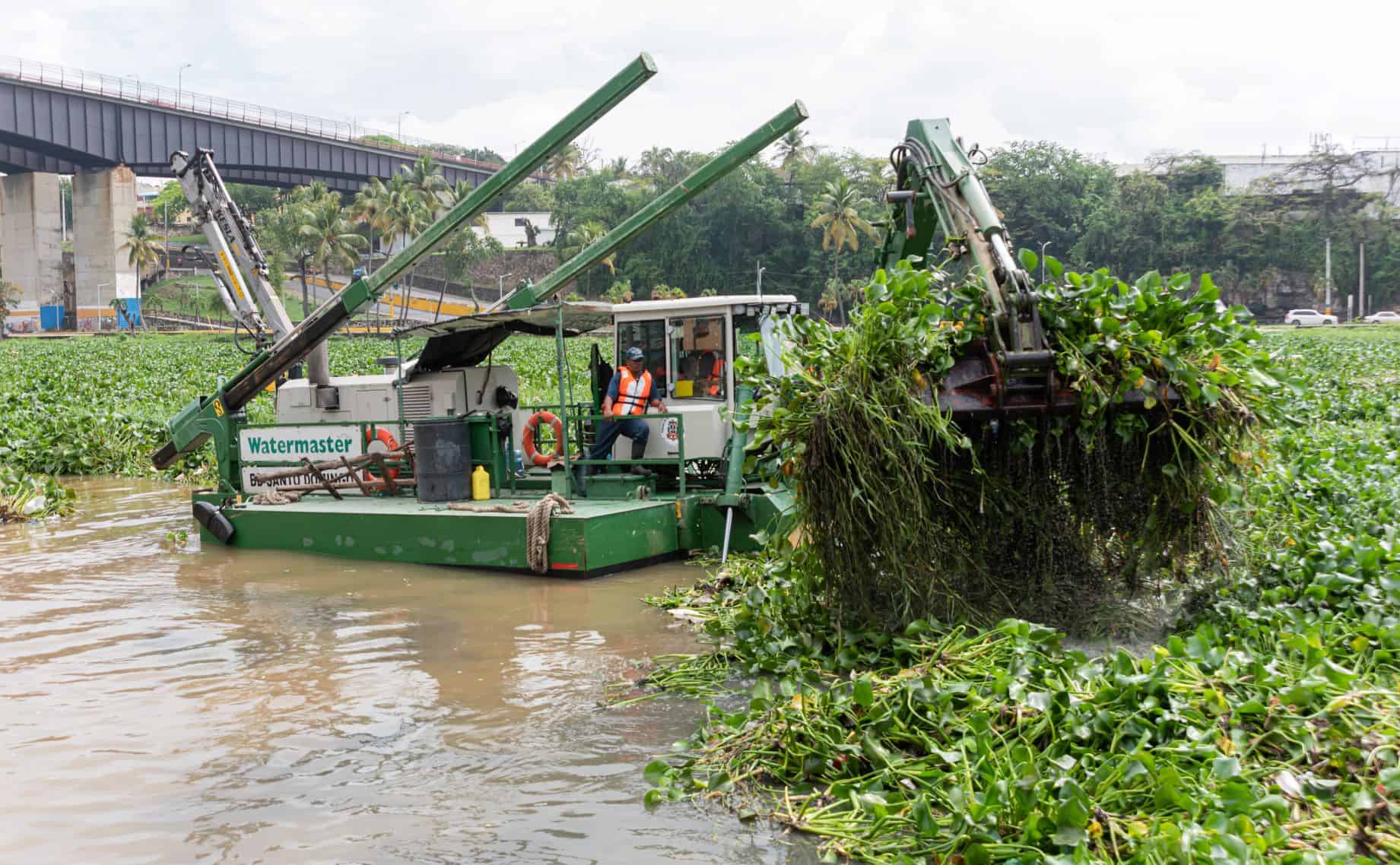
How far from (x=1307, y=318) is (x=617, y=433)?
6282cm

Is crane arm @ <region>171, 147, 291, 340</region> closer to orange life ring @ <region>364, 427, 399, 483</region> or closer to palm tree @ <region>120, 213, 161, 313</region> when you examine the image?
orange life ring @ <region>364, 427, 399, 483</region>

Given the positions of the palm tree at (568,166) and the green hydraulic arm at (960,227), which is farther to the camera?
the palm tree at (568,166)

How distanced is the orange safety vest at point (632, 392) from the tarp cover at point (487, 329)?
724mm

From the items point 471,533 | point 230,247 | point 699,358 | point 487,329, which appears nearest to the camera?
point 471,533

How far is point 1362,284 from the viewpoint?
66.4 m

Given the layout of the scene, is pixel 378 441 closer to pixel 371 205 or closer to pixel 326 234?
pixel 326 234

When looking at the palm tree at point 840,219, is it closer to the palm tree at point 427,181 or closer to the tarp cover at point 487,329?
the palm tree at point 427,181

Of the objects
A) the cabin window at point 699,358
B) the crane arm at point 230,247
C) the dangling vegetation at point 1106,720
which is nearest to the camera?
the dangling vegetation at point 1106,720

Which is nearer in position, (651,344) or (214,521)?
(651,344)

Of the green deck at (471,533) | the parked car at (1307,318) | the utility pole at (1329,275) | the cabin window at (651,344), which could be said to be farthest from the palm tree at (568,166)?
the cabin window at (651,344)

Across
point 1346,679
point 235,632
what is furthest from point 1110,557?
point 235,632

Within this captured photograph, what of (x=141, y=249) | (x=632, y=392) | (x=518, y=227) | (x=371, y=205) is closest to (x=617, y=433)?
(x=632, y=392)

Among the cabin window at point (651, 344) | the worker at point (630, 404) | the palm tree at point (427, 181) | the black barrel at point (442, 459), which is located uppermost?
the palm tree at point (427, 181)

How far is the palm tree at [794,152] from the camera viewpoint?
262ft
